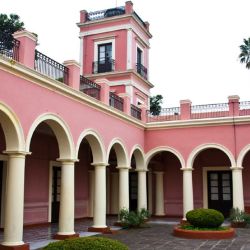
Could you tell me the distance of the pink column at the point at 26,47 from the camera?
33.3ft

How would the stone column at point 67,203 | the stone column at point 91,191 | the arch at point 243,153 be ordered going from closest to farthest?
the stone column at point 67,203 → the arch at point 243,153 → the stone column at point 91,191

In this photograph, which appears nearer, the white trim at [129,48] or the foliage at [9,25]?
the white trim at [129,48]

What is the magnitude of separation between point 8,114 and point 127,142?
7.70 m

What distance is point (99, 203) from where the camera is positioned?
1400 cm

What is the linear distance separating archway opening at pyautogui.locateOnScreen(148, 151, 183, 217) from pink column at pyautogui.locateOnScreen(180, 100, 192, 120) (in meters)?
Answer: 2.99

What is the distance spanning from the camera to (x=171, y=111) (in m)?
18.8

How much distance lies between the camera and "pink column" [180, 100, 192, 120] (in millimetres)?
18172

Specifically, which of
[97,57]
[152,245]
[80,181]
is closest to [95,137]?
[152,245]

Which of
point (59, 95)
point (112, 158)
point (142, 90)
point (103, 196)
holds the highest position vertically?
point (142, 90)

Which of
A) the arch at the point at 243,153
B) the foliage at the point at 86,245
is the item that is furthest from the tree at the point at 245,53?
the foliage at the point at 86,245

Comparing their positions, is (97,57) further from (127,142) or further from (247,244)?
(247,244)

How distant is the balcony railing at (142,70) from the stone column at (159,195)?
562 cm

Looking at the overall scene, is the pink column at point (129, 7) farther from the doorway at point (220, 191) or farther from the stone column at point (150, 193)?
the doorway at point (220, 191)

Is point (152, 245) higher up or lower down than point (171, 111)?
lower down
